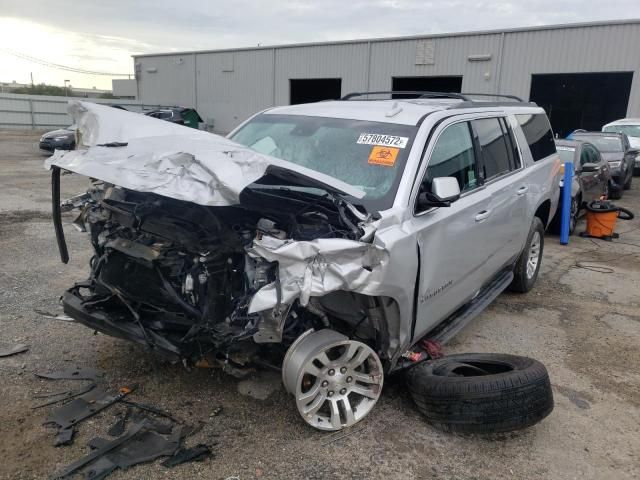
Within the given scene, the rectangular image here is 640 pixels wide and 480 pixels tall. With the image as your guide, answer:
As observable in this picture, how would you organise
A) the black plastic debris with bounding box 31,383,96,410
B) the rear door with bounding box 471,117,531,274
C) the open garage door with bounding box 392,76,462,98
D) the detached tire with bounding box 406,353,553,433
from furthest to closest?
the open garage door with bounding box 392,76,462,98
the rear door with bounding box 471,117,531,274
the black plastic debris with bounding box 31,383,96,410
the detached tire with bounding box 406,353,553,433

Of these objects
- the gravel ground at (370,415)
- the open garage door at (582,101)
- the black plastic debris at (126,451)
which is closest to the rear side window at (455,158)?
the gravel ground at (370,415)

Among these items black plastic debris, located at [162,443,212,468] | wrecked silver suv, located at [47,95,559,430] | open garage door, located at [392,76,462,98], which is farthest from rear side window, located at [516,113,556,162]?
open garage door, located at [392,76,462,98]

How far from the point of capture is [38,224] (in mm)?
7879

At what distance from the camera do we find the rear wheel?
5.45 metres

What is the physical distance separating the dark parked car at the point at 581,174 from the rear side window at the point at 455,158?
5.02 metres

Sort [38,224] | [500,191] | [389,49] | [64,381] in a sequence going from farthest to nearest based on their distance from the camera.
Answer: [389,49] < [38,224] < [500,191] < [64,381]

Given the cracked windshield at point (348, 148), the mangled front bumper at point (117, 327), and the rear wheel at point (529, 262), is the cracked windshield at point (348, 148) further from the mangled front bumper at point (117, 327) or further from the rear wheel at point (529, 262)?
the rear wheel at point (529, 262)

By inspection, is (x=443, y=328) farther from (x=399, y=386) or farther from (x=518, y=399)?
(x=518, y=399)

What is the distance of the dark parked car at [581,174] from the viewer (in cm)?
910

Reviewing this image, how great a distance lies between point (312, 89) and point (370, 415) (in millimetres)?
28976

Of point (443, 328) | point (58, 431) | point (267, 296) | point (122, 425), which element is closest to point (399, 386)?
point (443, 328)

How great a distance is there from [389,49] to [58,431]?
2371 cm

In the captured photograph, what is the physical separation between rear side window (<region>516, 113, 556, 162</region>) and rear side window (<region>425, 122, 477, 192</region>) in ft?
5.04

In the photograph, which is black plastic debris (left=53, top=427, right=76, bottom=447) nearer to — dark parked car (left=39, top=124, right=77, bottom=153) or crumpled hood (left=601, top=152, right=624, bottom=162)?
crumpled hood (left=601, top=152, right=624, bottom=162)
